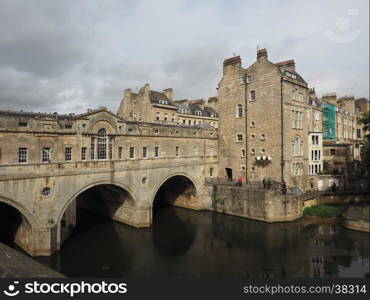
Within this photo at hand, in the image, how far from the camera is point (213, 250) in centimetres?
2133

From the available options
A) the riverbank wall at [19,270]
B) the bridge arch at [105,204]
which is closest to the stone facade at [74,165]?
the bridge arch at [105,204]

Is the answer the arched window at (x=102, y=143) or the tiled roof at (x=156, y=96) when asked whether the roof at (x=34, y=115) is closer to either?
the arched window at (x=102, y=143)

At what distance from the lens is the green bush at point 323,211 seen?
27578mm

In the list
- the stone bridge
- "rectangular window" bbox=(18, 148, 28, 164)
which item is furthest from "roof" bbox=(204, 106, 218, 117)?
"rectangular window" bbox=(18, 148, 28, 164)

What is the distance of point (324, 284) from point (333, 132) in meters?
44.5

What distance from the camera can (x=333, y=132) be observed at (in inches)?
1895

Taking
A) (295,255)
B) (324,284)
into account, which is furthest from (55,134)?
(295,255)

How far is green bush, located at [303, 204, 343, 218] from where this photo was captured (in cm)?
2758

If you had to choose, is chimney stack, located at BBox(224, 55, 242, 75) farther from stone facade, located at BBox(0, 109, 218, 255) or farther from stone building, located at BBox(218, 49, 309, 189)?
stone facade, located at BBox(0, 109, 218, 255)

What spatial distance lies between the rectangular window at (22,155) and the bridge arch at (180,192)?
16.3 metres

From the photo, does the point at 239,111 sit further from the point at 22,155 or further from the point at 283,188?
the point at 22,155

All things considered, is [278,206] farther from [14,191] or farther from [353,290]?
[14,191]

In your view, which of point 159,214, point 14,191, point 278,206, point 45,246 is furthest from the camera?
point 159,214

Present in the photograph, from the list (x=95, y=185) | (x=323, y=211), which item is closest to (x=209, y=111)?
→ (x=323, y=211)
